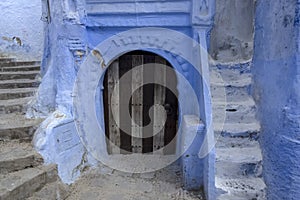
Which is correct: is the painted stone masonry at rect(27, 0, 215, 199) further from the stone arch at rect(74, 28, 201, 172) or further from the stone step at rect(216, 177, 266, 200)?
the stone step at rect(216, 177, 266, 200)

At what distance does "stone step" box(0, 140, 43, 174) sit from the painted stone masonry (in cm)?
30

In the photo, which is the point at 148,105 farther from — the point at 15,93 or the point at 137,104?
the point at 15,93

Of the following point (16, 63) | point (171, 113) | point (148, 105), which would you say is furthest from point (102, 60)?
point (16, 63)

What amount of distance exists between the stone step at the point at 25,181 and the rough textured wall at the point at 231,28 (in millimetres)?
2754

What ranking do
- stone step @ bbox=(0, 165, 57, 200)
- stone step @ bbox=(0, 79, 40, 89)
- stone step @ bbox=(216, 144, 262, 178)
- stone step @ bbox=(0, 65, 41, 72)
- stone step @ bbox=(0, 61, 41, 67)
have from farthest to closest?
1. stone step @ bbox=(0, 61, 41, 67)
2. stone step @ bbox=(0, 65, 41, 72)
3. stone step @ bbox=(0, 79, 40, 89)
4. stone step @ bbox=(216, 144, 262, 178)
5. stone step @ bbox=(0, 165, 57, 200)

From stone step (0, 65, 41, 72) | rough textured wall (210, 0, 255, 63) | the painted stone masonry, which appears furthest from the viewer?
stone step (0, 65, 41, 72)

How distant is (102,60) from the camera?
12.1 feet

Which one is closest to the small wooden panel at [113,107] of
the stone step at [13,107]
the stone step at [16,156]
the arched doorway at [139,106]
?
the arched doorway at [139,106]

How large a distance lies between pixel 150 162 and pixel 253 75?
201 cm

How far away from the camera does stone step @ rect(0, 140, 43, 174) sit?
8.81 ft

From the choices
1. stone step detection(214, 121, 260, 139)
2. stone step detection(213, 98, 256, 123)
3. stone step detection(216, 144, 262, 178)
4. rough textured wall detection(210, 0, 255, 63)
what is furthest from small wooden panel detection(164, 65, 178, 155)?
stone step detection(216, 144, 262, 178)

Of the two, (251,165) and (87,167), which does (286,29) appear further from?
(87,167)

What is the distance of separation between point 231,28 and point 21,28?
5.20 m

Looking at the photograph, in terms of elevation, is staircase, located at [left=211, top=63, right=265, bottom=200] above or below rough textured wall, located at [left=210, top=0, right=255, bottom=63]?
below
